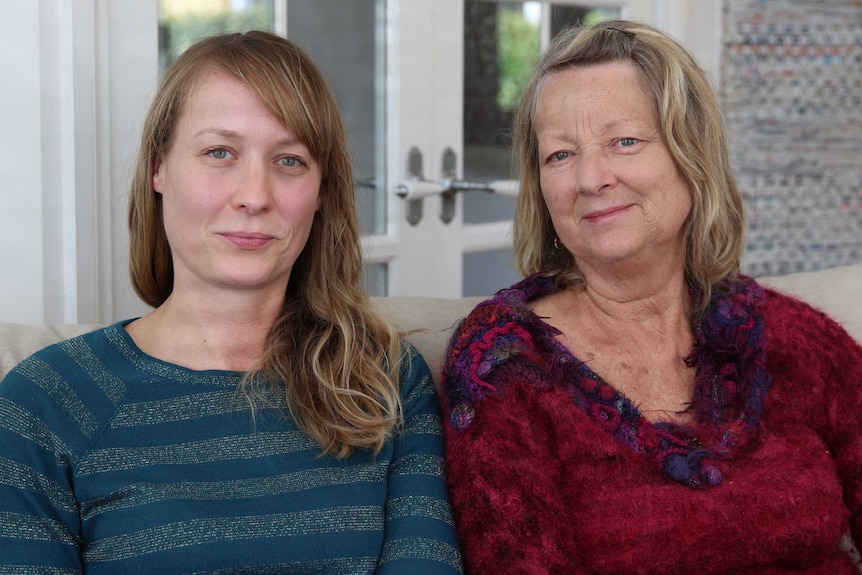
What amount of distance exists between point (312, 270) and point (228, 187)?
0.25 metres

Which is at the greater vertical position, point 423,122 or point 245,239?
point 423,122

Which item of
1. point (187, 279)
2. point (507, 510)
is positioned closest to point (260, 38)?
point (187, 279)

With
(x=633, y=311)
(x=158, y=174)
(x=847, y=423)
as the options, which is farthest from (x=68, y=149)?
(x=847, y=423)

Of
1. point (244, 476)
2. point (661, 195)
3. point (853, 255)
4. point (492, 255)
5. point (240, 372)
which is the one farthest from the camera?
point (853, 255)

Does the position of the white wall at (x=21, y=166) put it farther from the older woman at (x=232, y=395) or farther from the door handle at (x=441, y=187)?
the door handle at (x=441, y=187)

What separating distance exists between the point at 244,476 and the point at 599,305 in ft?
2.08

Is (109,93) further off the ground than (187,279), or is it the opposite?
(109,93)

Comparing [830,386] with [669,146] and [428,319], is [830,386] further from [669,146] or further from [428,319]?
[428,319]

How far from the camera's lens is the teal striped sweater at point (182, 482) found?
1266 millimetres

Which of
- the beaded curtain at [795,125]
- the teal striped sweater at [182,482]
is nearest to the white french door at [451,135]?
the beaded curtain at [795,125]

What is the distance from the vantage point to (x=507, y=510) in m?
1.39

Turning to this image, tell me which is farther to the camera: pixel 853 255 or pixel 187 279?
pixel 853 255

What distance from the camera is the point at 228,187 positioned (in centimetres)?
140

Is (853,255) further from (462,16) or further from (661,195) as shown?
(661,195)
